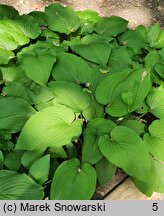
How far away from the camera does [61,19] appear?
2.90 meters

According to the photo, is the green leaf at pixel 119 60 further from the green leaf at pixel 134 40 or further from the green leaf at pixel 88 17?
the green leaf at pixel 88 17

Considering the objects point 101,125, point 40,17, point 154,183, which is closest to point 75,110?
point 101,125

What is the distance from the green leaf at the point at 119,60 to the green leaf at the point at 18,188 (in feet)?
3.61

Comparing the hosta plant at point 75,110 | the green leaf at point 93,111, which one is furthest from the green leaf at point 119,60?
the green leaf at point 93,111

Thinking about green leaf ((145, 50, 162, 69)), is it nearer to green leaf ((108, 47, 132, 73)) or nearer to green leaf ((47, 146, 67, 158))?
green leaf ((108, 47, 132, 73))

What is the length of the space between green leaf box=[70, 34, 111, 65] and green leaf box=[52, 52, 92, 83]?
4.7 inches

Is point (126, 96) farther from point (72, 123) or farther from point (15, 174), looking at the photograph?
point (15, 174)

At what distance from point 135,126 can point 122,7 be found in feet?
6.23

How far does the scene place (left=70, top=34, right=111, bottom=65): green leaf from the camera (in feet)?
8.38

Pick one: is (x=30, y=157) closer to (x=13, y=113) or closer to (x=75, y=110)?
(x=13, y=113)

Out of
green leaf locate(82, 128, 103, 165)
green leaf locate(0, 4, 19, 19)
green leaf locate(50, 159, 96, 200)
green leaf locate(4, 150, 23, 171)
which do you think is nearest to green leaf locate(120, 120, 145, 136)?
green leaf locate(82, 128, 103, 165)

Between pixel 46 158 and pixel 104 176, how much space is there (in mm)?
372

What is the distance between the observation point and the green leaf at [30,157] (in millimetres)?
2004

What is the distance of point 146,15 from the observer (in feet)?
12.0
